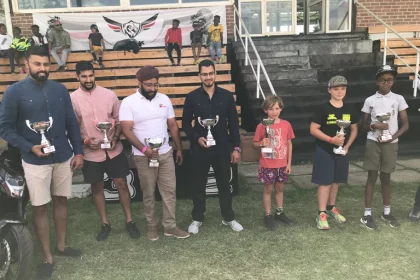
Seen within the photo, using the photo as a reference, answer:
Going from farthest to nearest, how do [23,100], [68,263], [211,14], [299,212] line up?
1. [211,14]
2. [299,212]
3. [68,263]
4. [23,100]

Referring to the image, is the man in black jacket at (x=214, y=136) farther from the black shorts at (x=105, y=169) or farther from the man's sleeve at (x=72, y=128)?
the man's sleeve at (x=72, y=128)

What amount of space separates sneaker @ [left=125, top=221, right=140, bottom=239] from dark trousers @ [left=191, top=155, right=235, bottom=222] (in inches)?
25.4

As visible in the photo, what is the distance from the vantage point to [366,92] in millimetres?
7859

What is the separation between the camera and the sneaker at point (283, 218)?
3957mm

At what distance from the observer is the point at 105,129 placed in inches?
137

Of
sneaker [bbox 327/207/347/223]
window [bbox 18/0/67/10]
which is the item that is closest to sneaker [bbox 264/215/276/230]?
sneaker [bbox 327/207/347/223]

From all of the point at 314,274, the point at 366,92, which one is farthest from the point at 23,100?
the point at 366,92

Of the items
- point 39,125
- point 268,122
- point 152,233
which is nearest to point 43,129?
point 39,125

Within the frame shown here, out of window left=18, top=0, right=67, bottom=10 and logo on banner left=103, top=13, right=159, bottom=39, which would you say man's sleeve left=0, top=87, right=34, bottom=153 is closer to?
logo on banner left=103, top=13, right=159, bottom=39

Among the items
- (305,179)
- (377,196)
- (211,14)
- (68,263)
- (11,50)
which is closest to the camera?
(68,263)

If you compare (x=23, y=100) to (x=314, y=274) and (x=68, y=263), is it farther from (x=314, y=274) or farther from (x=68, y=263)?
(x=314, y=274)

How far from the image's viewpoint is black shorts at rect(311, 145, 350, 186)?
3.77m

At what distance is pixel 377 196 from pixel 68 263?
393 cm

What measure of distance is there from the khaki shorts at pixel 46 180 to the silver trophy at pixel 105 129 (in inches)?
15.8
